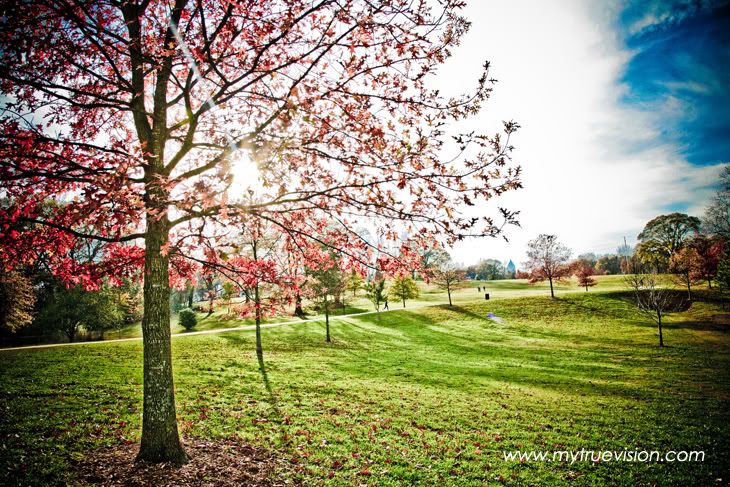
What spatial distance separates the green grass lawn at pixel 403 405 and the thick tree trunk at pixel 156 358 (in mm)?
1223

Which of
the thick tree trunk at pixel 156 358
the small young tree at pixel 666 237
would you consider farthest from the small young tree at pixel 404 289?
the small young tree at pixel 666 237

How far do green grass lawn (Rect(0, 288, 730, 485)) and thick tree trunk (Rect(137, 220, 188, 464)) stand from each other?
122 centimetres

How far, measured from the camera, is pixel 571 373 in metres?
17.9

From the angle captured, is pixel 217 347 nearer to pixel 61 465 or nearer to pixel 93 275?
pixel 61 465

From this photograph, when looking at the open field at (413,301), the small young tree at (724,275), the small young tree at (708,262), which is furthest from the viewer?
the small young tree at (708,262)

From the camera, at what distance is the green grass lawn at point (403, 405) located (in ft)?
22.7

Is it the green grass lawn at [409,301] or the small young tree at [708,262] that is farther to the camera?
the small young tree at [708,262]

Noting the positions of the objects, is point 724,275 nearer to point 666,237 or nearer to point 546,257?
point 546,257

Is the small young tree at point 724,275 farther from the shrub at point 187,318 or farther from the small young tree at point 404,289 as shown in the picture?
the shrub at point 187,318

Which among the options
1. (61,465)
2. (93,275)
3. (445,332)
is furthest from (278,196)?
(445,332)

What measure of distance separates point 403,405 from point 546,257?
4080cm

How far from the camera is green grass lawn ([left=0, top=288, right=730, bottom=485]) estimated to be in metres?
6.91

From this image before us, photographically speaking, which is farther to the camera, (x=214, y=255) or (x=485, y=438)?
(x=485, y=438)

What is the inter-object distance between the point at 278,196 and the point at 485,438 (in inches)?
347
